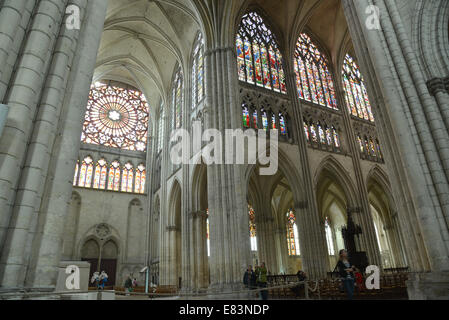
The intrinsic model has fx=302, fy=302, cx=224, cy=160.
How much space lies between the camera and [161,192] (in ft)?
69.9

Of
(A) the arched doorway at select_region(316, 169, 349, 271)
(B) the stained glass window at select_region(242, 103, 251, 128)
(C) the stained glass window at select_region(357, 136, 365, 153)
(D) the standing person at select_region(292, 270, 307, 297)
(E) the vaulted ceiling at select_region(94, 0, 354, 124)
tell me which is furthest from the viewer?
(A) the arched doorway at select_region(316, 169, 349, 271)

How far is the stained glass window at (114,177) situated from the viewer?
77.1ft

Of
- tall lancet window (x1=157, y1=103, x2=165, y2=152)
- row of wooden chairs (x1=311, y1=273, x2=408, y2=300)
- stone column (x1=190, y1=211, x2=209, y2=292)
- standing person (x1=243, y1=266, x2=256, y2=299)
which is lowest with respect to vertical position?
row of wooden chairs (x1=311, y1=273, x2=408, y2=300)

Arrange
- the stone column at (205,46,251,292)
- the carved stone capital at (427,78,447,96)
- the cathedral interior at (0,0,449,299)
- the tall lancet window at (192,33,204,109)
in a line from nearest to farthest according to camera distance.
→ the cathedral interior at (0,0,449,299), the carved stone capital at (427,78,447,96), the stone column at (205,46,251,292), the tall lancet window at (192,33,204,109)

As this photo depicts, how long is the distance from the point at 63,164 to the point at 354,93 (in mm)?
21679

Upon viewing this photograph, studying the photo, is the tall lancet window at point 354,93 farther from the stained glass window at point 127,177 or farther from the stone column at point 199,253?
the stained glass window at point 127,177

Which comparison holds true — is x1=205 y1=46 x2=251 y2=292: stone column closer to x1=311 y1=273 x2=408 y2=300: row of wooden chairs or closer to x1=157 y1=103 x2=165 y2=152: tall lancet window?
x1=311 y1=273 x2=408 y2=300: row of wooden chairs

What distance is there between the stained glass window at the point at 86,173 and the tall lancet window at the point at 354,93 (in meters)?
19.4

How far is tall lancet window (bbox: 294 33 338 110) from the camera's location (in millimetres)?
19281

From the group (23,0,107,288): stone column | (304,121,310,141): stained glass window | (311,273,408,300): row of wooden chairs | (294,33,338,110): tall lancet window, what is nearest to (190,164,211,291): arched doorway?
(304,121,310,141): stained glass window

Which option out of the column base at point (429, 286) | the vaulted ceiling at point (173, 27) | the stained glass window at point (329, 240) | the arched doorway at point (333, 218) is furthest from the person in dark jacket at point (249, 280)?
the stained glass window at point (329, 240)

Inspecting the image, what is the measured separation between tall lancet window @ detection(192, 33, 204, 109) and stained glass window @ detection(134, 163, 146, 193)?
9490mm

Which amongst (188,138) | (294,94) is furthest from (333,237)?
(188,138)

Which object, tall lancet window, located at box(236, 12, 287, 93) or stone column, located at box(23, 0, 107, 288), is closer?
stone column, located at box(23, 0, 107, 288)
